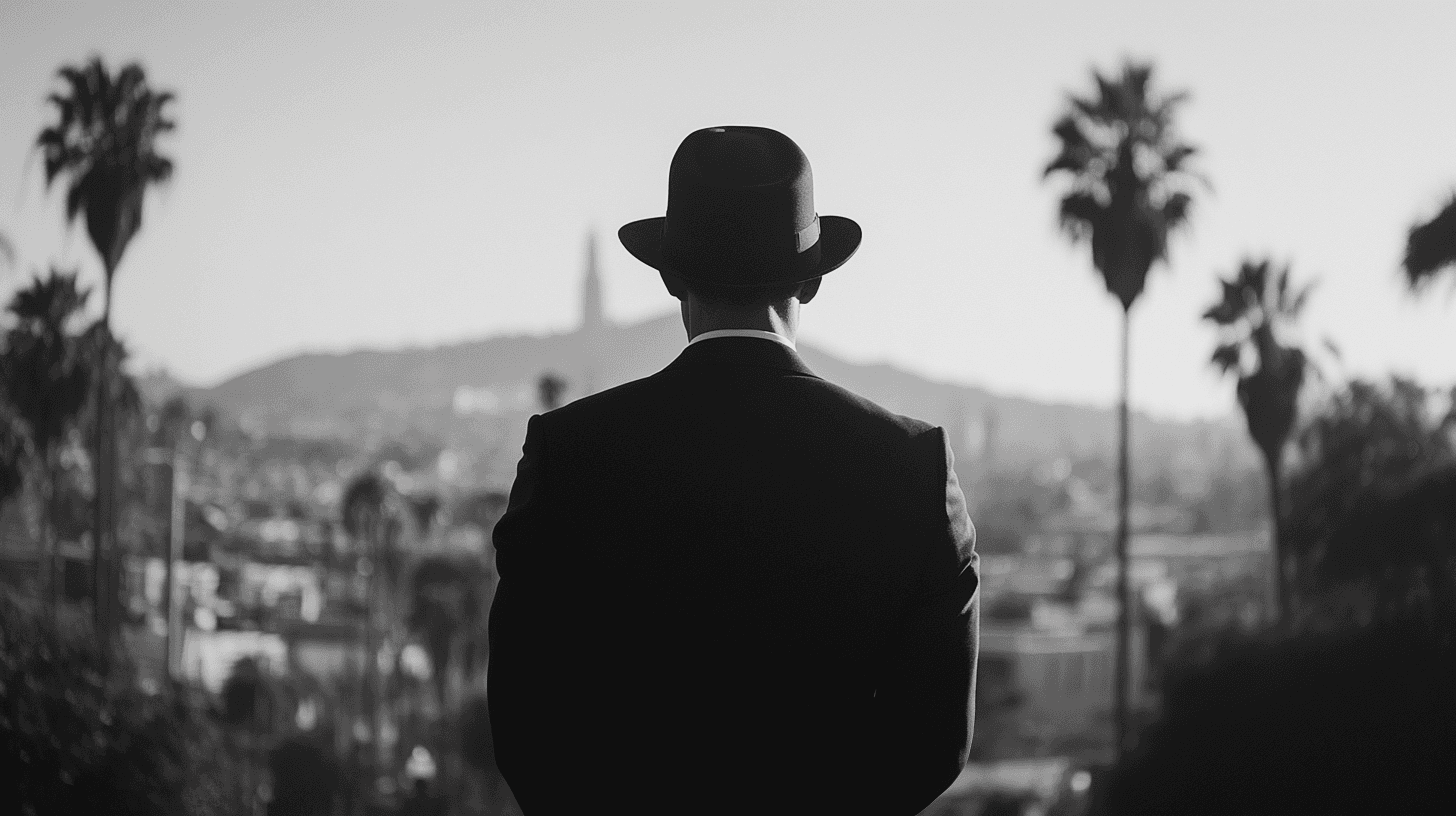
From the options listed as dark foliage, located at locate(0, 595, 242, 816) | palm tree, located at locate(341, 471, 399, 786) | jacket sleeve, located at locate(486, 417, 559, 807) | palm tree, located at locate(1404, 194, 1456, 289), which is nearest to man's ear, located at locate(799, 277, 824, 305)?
jacket sleeve, located at locate(486, 417, 559, 807)

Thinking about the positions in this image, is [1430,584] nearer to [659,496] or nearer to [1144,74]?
[1144,74]

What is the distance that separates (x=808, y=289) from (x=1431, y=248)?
16.0m

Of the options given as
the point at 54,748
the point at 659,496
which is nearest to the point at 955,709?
the point at 659,496

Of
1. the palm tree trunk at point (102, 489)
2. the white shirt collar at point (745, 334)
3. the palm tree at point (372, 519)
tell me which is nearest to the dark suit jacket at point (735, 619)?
the white shirt collar at point (745, 334)

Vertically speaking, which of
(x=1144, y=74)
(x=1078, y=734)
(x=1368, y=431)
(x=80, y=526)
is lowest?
(x=1078, y=734)

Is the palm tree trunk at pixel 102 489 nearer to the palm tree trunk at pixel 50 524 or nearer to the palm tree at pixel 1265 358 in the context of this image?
the palm tree trunk at pixel 50 524

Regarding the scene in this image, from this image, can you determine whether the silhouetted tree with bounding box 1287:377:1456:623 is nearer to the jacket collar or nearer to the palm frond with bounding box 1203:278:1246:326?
the palm frond with bounding box 1203:278:1246:326

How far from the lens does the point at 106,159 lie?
2769cm

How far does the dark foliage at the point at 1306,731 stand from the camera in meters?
16.1

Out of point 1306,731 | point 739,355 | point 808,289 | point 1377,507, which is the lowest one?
point 1306,731

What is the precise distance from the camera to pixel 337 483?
17550cm

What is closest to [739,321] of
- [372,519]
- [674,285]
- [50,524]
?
[674,285]

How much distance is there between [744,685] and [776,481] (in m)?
0.28

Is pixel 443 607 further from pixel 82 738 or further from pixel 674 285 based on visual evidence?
pixel 674 285
